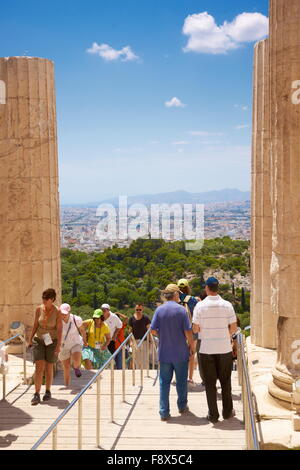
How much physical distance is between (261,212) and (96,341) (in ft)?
14.4

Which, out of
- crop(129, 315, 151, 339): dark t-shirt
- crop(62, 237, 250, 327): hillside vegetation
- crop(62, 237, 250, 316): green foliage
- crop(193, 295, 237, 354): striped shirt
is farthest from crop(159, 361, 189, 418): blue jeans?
crop(62, 237, 250, 316): green foliage

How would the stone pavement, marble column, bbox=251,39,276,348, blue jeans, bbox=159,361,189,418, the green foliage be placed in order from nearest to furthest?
1. the stone pavement
2. blue jeans, bbox=159,361,189,418
3. marble column, bbox=251,39,276,348
4. the green foliage

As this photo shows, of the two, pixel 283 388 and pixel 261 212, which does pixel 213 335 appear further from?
pixel 261 212

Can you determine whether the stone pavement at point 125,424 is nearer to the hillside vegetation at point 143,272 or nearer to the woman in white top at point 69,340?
the woman in white top at point 69,340

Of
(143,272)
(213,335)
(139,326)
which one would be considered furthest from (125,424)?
(143,272)

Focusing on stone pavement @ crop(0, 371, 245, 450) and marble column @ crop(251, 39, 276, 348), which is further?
marble column @ crop(251, 39, 276, 348)

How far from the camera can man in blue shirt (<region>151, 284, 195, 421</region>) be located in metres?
7.77

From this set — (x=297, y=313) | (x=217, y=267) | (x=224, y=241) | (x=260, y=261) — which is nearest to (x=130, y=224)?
(x=224, y=241)

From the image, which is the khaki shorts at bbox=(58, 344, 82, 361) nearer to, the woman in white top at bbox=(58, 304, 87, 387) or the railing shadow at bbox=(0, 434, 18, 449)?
the woman in white top at bbox=(58, 304, 87, 387)

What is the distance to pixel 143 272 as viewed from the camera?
4422 centimetres

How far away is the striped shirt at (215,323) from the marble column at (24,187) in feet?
17.3

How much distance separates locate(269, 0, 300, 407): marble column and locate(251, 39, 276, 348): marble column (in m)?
4.23

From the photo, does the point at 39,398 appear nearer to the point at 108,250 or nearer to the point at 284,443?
the point at 284,443

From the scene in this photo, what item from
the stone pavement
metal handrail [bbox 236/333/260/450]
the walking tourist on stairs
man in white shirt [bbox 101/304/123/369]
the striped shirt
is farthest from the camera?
man in white shirt [bbox 101/304/123/369]
